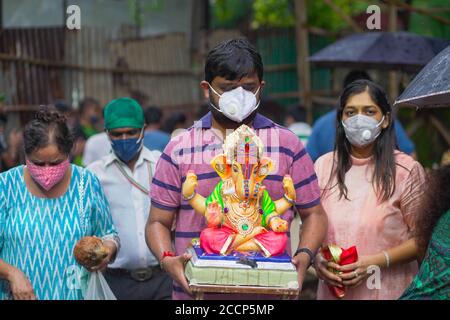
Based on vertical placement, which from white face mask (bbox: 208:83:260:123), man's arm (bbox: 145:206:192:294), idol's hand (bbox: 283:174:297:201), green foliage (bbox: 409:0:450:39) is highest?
green foliage (bbox: 409:0:450:39)

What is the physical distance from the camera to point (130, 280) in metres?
5.65

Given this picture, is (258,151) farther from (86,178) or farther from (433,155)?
(433,155)

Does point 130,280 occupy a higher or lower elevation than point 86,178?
lower

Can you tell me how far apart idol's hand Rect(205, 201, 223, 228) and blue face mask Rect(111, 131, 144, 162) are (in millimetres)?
1880

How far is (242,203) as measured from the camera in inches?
156

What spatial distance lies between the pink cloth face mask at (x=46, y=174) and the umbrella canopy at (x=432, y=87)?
6.15 ft

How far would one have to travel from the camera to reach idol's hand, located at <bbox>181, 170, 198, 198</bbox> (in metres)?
3.94

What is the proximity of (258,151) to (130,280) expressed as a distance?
208 cm

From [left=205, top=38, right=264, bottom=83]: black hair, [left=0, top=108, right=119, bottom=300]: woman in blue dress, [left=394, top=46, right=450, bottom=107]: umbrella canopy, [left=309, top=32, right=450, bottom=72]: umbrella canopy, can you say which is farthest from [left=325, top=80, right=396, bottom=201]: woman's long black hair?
[left=309, top=32, right=450, bottom=72]: umbrella canopy

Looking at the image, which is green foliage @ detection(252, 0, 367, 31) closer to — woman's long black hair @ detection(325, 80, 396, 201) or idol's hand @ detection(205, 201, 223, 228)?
woman's long black hair @ detection(325, 80, 396, 201)

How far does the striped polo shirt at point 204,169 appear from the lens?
4.12 m

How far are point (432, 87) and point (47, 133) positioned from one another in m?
2.13
